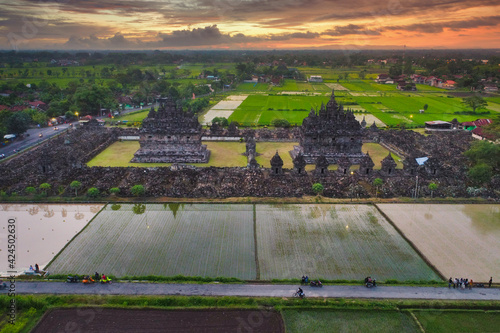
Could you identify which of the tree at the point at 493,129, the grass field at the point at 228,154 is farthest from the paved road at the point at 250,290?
the tree at the point at 493,129

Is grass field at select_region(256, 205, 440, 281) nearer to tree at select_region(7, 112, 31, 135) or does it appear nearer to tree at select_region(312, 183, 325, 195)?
tree at select_region(312, 183, 325, 195)

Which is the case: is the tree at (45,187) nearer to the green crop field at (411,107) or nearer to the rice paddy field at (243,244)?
the rice paddy field at (243,244)

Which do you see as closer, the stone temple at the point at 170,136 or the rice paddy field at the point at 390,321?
the rice paddy field at the point at 390,321

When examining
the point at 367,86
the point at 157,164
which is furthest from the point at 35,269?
the point at 367,86

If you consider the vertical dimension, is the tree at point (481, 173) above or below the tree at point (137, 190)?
above

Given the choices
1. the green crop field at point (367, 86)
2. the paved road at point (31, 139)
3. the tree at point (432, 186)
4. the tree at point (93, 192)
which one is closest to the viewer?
the tree at point (93, 192)

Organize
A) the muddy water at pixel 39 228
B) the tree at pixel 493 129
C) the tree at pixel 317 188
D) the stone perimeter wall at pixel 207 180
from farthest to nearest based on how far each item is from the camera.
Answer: the tree at pixel 493 129 < the stone perimeter wall at pixel 207 180 < the tree at pixel 317 188 < the muddy water at pixel 39 228

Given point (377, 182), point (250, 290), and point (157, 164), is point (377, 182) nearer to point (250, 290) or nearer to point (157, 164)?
point (250, 290)
